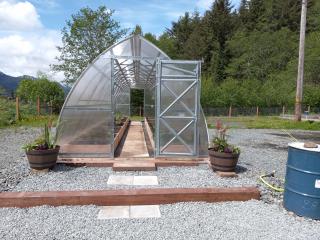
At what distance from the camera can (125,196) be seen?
4840 millimetres

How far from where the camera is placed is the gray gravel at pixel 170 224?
3.89m

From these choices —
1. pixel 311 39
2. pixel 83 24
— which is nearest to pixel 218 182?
pixel 83 24

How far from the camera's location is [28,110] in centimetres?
1914

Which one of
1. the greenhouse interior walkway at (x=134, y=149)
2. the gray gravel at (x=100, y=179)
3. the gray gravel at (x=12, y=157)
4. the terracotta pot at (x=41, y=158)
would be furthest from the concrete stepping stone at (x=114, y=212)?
the greenhouse interior walkway at (x=134, y=149)

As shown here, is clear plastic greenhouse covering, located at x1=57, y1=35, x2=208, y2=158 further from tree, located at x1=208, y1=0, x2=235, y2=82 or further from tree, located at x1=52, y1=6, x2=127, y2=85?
tree, located at x1=208, y1=0, x2=235, y2=82

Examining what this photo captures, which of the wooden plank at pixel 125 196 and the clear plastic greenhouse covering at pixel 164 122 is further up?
the clear plastic greenhouse covering at pixel 164 122

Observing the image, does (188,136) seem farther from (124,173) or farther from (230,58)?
(230,58)

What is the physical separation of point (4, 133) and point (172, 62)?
9.00 meters

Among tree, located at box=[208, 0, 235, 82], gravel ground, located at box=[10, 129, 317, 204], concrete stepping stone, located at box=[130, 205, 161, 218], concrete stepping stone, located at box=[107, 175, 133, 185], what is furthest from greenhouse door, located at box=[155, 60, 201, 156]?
tree, located at box=[208, 0, 235, 82]

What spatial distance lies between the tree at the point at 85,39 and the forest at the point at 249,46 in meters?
11.1

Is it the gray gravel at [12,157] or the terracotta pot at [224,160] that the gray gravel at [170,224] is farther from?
the terracotta pot at [224,160]

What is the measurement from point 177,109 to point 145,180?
2.14m

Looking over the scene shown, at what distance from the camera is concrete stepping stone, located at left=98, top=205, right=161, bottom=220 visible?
4.45 m

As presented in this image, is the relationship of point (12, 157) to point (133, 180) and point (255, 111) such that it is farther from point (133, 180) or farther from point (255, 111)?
point (255, 111)
